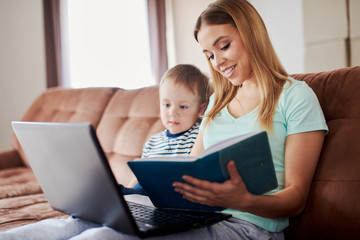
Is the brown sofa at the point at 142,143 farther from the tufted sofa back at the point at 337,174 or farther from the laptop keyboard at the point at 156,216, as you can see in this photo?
the laptop keyboard at the point at 156,216

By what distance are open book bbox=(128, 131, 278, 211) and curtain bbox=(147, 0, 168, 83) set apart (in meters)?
3.68

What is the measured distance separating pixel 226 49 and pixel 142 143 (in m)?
0.86

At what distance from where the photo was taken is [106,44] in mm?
4285

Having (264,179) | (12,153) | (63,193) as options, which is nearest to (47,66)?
(12,153)

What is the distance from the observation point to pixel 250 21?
1.15 meters

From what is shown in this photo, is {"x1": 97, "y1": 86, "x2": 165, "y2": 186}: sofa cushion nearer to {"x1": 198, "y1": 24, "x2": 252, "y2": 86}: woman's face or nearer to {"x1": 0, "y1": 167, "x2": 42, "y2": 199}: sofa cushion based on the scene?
{"x1": 0, "y1": 167, "x2": 42, "y2": 199}: sofa cushion

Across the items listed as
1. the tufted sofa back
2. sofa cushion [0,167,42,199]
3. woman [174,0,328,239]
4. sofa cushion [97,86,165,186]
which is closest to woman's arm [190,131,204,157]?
woman [174,0,328,239]

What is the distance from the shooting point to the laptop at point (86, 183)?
77 centimetres

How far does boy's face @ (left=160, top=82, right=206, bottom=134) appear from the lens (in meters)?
1.49

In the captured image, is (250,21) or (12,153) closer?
(250,21)

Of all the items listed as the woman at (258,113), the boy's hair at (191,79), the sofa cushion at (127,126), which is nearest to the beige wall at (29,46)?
the sofa cushion at (127,126)

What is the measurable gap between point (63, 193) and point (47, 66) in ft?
10.3

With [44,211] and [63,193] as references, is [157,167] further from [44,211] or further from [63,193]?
[44,211]

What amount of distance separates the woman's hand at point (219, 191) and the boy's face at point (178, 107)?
0.66 m
